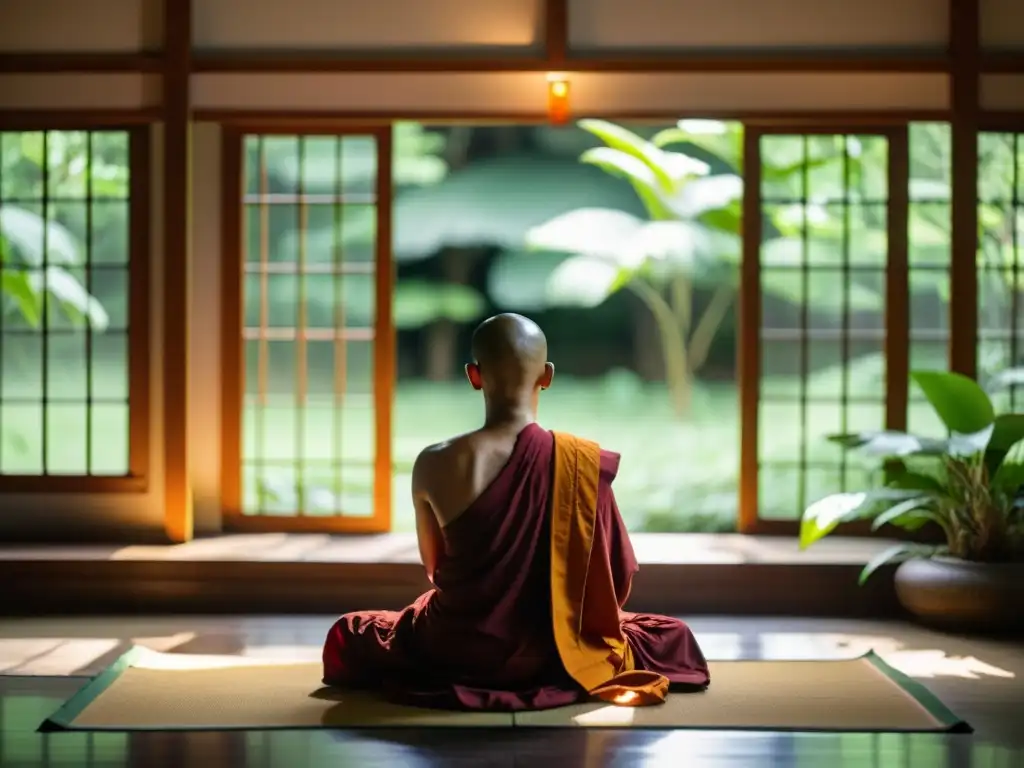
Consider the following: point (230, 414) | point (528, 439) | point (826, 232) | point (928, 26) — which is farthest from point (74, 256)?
point (928, 26)

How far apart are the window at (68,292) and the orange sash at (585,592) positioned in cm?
276

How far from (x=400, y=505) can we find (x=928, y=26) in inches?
219

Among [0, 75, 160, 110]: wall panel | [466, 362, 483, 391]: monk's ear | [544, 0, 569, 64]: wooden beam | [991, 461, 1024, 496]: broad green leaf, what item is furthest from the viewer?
[0, 75, 160, 110]: wall panel

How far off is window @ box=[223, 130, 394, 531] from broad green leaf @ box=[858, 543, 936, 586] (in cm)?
206

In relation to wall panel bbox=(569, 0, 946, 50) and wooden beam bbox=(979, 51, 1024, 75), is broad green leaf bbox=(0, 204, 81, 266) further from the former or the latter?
wooden beam bbox=(979, 51, 1024, 75)

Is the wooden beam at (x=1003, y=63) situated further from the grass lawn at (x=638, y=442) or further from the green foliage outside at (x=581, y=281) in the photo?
the grass lawn at (x=638, y=442)

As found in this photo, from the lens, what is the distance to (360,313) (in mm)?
5828

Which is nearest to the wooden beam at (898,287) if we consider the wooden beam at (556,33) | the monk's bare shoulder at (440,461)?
the wooden beam at (556,33)

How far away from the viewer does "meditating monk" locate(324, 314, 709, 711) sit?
11.4 ft

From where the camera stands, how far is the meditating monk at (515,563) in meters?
3.47

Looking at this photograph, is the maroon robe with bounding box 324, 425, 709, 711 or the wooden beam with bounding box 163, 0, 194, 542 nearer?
the maroon robe with bounding box 324, 425, 709, 711

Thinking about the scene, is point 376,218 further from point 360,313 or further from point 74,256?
point 74,256

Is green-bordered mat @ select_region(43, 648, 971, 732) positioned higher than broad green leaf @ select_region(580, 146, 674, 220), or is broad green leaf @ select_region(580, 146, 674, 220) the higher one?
broad green leaf @ select_region(580, 146, 674, 220)

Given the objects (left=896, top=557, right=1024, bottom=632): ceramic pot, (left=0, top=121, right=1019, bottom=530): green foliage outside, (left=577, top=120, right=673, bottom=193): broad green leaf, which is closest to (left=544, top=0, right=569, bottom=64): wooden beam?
(left=0, top=121, right=1019, bottom=530): green foliage outside
